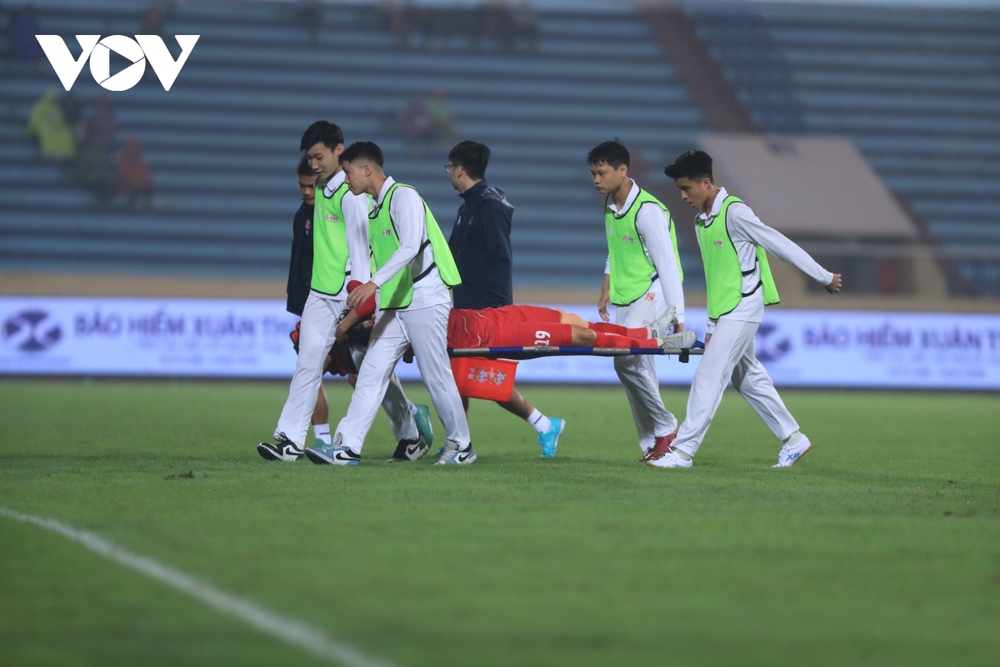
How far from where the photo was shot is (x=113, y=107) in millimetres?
24906

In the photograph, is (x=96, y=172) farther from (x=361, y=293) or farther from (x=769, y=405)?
(x=769, y=405)

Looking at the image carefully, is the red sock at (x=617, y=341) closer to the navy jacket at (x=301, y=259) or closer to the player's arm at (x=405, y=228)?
the player's arm at (x=405, y=228)

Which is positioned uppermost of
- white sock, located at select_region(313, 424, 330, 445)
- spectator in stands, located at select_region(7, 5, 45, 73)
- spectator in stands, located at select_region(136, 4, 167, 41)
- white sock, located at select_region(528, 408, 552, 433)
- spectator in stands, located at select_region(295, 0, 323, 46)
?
spectator in stands, located at select_region(295, 0, 323, 46)

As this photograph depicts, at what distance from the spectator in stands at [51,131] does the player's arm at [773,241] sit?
702 inches

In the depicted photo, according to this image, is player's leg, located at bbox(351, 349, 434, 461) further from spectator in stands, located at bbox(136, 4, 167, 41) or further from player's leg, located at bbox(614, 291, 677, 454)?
spectator in stands, located at bbox(136, 4, 167, 41)

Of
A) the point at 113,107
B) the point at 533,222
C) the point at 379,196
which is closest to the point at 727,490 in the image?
the point at 379,196

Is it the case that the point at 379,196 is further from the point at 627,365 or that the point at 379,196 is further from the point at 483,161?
the point at 627,365

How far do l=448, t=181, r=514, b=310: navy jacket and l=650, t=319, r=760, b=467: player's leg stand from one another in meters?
1.45

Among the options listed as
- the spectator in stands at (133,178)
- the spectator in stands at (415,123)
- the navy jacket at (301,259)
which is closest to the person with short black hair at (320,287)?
the navy jacket at (301,259)

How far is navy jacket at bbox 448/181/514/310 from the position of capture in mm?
9383

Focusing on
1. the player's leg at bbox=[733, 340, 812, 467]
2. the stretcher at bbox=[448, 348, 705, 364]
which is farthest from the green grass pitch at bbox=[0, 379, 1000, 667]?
the stretcher at bbox=[448, 348, 705, 364]

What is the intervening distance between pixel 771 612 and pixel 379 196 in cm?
479

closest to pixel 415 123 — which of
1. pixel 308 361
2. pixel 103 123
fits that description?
pixel 103 123

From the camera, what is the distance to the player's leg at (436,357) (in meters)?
8.58
